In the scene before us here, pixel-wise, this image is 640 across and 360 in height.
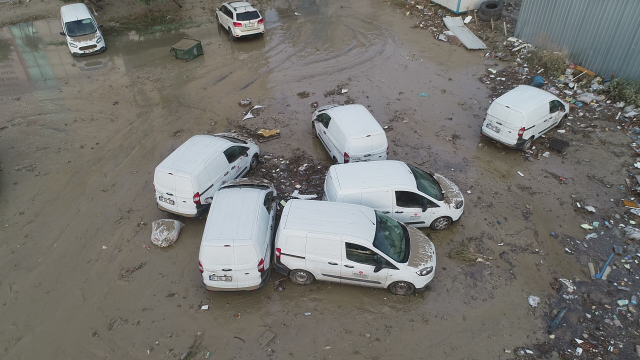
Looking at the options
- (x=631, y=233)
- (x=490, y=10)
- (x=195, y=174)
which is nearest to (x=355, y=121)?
(x=195, y=174)

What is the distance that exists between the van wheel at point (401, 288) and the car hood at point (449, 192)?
2.38m

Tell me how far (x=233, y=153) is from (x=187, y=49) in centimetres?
916

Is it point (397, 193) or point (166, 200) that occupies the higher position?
point (397, 193)

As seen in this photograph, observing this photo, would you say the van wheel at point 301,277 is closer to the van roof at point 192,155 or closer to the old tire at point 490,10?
the van roof at point 192,155

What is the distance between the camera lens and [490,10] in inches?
771

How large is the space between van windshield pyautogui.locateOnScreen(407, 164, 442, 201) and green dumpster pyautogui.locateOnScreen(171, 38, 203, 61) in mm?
12270

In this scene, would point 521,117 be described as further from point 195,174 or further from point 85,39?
point 85,39

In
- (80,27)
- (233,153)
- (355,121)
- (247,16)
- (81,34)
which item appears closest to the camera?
(233,153)

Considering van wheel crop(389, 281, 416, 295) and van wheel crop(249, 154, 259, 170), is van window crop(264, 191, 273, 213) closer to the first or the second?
van wheel crop(249, 154, 259, 170)

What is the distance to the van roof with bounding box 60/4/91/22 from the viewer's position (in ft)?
59.9

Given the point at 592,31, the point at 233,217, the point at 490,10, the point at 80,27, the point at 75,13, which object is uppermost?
the point at 592,31

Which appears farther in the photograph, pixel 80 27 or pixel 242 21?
pixel 242 21

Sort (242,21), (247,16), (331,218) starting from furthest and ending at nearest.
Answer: (247,16) < (242,21) < (331,218)

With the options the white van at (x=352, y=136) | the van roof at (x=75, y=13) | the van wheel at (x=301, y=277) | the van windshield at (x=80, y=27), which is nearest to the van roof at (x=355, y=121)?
the white van at (x=352, y=136)
